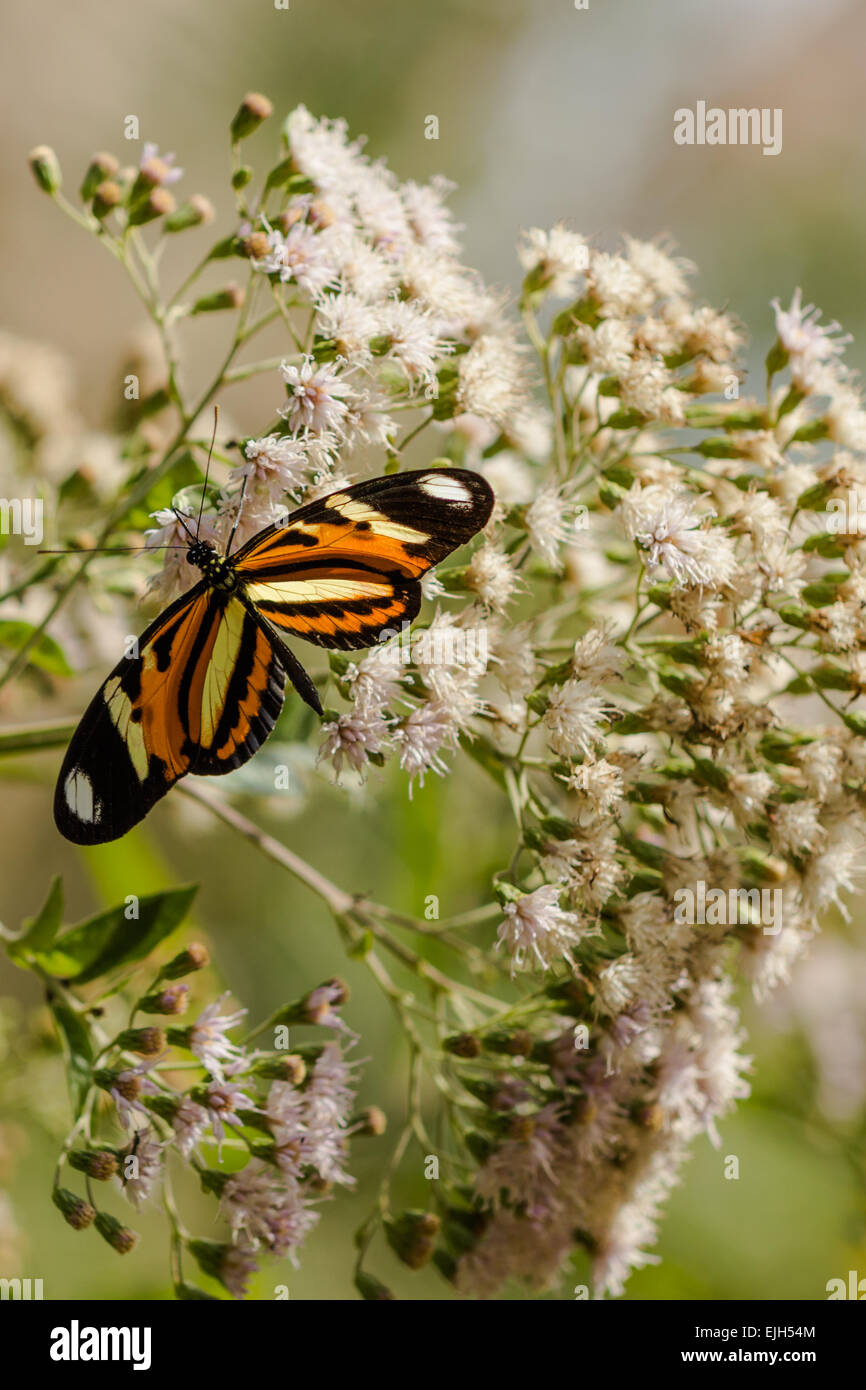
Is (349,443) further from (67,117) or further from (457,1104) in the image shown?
(67,117)

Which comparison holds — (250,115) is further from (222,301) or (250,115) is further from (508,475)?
(508,475)

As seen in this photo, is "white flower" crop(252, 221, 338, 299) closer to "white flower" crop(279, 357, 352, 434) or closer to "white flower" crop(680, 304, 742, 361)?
"white flower" crop(279, 357, 352, 434)

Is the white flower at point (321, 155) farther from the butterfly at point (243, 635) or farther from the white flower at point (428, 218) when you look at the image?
the butterfly at point (243, 635)

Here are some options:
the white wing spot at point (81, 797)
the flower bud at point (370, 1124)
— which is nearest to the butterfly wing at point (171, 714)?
the white wing spot at point (81, 797)

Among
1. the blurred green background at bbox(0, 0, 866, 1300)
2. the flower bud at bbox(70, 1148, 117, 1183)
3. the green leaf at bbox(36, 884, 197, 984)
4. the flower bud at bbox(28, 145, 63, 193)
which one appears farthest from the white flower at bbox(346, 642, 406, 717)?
the blurred green background at bbox(0, 0, 866, 1300)

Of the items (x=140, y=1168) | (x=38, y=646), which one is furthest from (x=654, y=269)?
(x=140, y=1168)
